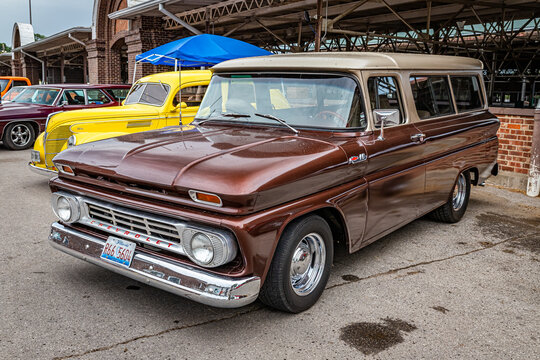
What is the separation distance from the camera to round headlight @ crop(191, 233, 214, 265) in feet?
9.54

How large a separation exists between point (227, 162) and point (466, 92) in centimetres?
373

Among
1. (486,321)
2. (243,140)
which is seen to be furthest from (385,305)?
(243,140)

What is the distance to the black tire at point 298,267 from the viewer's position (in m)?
3.19

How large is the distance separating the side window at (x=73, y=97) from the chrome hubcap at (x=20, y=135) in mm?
1303

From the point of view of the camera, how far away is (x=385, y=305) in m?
3.69

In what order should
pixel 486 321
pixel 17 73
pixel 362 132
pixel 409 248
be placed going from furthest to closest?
1. pixel 17 73
2. pixel 409 248
3. pixel 362 132
4. pixel 486 321

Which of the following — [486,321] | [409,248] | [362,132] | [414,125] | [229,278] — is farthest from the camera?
[409,248]

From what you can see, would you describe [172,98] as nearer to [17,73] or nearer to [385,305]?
[385,305]

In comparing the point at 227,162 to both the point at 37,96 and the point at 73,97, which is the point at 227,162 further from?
the point at 37,96

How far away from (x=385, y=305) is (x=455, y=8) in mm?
12553

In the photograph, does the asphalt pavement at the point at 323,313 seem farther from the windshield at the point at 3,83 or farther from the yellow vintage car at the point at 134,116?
the windshield at the point at 3,83

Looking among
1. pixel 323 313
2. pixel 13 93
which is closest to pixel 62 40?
pixel 13 93

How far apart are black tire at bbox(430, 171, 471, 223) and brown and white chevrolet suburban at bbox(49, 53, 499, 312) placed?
65 cm

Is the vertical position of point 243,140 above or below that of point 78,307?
above
